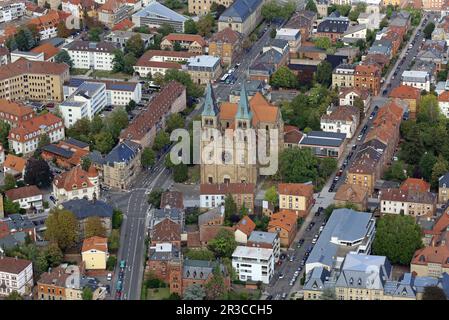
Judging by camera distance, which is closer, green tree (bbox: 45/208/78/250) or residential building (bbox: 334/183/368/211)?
green tree (bbox: 45/208/78/250)

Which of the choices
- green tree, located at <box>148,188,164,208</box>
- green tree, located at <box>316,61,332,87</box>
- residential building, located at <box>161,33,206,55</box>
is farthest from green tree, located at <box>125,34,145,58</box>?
green tree, located at <box>148,188,164,208</box>

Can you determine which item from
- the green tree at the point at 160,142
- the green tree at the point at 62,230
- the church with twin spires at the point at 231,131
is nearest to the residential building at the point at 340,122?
the church with twin spires at the point at 231,131

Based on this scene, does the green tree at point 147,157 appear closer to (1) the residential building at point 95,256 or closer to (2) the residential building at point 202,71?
(1) the residential building at point 95,256

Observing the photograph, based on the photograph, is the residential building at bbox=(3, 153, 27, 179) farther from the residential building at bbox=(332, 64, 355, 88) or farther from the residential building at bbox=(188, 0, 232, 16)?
the residential building at bbox=(188, 0, 232, 16)

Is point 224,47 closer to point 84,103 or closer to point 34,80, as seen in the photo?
point 34,80

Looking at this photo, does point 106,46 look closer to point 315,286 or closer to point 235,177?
point 235,177

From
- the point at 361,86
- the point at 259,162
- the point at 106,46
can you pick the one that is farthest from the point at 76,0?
the point at 259,162
